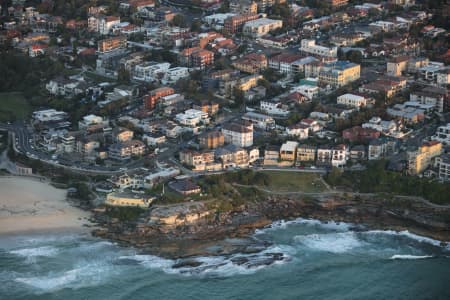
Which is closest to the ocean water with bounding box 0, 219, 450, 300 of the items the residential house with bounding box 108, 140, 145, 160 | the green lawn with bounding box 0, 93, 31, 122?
the residential house with bounding box 108, 140, 145, 160

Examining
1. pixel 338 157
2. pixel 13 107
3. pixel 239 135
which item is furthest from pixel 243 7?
pixel 338 157

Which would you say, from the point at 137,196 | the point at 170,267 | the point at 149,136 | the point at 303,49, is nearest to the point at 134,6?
the point at 303,49

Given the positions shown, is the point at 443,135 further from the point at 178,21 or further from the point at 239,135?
the point at 178,21

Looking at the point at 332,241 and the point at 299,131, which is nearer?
the point at 332,241

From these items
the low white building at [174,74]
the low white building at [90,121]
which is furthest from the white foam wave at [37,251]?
the low white building at [174,74]

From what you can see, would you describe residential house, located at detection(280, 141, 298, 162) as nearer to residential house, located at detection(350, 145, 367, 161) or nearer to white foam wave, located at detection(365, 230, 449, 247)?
residential house, located at detection(350, 145, 367, 161)

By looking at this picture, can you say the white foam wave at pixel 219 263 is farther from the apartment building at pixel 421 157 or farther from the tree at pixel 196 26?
the tree at pixel 196 26
